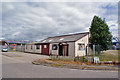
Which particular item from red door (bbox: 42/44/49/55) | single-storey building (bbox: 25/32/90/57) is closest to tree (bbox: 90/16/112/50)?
single-storey building (bbox: 25/32/90/57)

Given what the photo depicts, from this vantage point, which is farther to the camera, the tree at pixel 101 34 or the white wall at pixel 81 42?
the white wall at pixel 81 42

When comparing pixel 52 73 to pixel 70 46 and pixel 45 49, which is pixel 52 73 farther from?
pixel 45 49

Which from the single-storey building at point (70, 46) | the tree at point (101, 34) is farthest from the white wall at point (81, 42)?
the tree at point (101, 34)

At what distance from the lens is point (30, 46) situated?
1324 inches

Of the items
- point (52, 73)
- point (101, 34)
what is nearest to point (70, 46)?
point (101, 34)

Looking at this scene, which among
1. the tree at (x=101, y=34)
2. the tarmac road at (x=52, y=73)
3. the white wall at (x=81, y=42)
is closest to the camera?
the tarmac road at (x=52, y=73)

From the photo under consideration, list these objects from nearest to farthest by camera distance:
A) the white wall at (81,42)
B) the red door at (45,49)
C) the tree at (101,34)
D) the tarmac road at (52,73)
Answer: the tarmac road at (52,73) → the tree at (101,34) → the white wall at (81,42) → the red door at (45,49)

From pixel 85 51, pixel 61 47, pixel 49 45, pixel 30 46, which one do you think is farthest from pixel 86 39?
pixel 30 46

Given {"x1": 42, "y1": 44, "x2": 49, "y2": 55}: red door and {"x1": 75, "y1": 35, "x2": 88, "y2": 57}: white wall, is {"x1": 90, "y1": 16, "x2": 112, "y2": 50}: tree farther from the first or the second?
{"x1": 42, "y1": 44, "x2": 49, "y2": 55}: red door

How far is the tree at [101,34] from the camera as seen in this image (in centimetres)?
2023

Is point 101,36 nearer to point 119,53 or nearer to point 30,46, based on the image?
point 119,53

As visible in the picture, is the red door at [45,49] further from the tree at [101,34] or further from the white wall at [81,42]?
the tree at [101,34]

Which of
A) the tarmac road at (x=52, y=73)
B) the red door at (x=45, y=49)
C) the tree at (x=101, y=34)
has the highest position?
the tree at (x=101, y=34)

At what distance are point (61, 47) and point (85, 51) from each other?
5.11 metres
